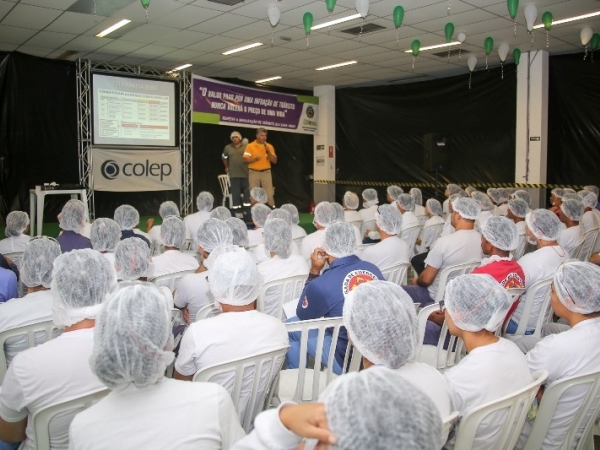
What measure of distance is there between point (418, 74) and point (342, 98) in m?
2.30

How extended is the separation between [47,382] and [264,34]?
21.9ft

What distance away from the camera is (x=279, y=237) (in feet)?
11.2

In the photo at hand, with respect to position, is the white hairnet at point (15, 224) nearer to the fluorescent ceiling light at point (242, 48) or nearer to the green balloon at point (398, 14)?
the green balloon at point (398, 14)

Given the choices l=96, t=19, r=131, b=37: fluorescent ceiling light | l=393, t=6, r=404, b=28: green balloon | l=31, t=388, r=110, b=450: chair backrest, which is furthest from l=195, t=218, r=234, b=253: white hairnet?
l=96, t=19, r=131, b=37: fluorescent ceiling light

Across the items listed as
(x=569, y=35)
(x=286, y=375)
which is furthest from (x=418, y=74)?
(x=286, y=375)

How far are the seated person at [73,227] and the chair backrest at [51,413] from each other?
110 inches

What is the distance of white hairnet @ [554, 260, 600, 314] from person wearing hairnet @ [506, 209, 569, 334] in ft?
2.94

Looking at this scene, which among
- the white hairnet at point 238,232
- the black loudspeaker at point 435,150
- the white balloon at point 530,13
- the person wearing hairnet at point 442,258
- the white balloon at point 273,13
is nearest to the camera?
the person wearing hairnet at point 442,258

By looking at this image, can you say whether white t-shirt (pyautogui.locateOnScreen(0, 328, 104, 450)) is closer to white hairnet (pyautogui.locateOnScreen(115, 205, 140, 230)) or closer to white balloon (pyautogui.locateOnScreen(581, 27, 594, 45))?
white hairnet (pyautogui.locateOnScreen(115, 205, 140, 230))

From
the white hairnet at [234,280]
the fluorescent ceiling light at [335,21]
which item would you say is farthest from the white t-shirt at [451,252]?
the fluorescent ceiling light at [335,21]

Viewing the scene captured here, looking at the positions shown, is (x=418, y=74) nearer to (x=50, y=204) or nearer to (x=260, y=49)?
(x=260, y=49)

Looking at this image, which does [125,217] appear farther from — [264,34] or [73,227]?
[264,34]

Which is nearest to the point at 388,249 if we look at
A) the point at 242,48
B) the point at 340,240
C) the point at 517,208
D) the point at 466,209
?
the point at 466,209

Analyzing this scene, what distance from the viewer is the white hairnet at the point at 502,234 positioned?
310 centimetres
